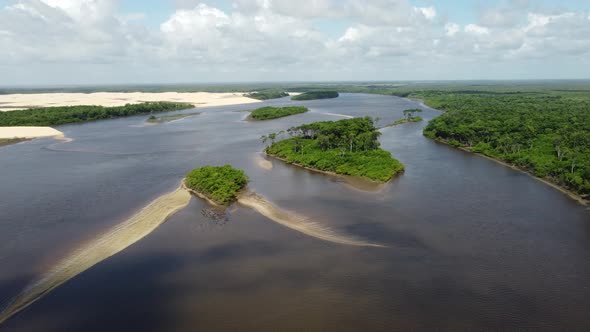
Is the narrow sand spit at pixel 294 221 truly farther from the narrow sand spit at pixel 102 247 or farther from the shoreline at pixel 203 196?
the narrow sand spit at pixel 102 247

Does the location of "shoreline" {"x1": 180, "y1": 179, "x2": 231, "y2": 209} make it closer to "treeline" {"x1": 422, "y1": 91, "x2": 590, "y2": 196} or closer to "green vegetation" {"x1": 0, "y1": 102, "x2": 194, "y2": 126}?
"treeline" {"x1": 422, "y1": 91, "x2": 590, "y2": 196}

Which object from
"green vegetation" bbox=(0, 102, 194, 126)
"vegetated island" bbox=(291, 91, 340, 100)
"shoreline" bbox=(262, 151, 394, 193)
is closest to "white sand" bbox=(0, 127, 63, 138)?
"green vegetation" bbox=(0, 102, 194, 126)

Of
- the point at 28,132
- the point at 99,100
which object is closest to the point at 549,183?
the point at 28,132

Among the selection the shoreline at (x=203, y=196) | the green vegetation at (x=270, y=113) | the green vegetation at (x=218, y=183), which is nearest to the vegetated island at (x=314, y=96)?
the green vegetation at (x=270, y=113)

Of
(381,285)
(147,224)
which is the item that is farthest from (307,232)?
(147,224)

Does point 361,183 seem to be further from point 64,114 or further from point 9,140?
point 64,114
